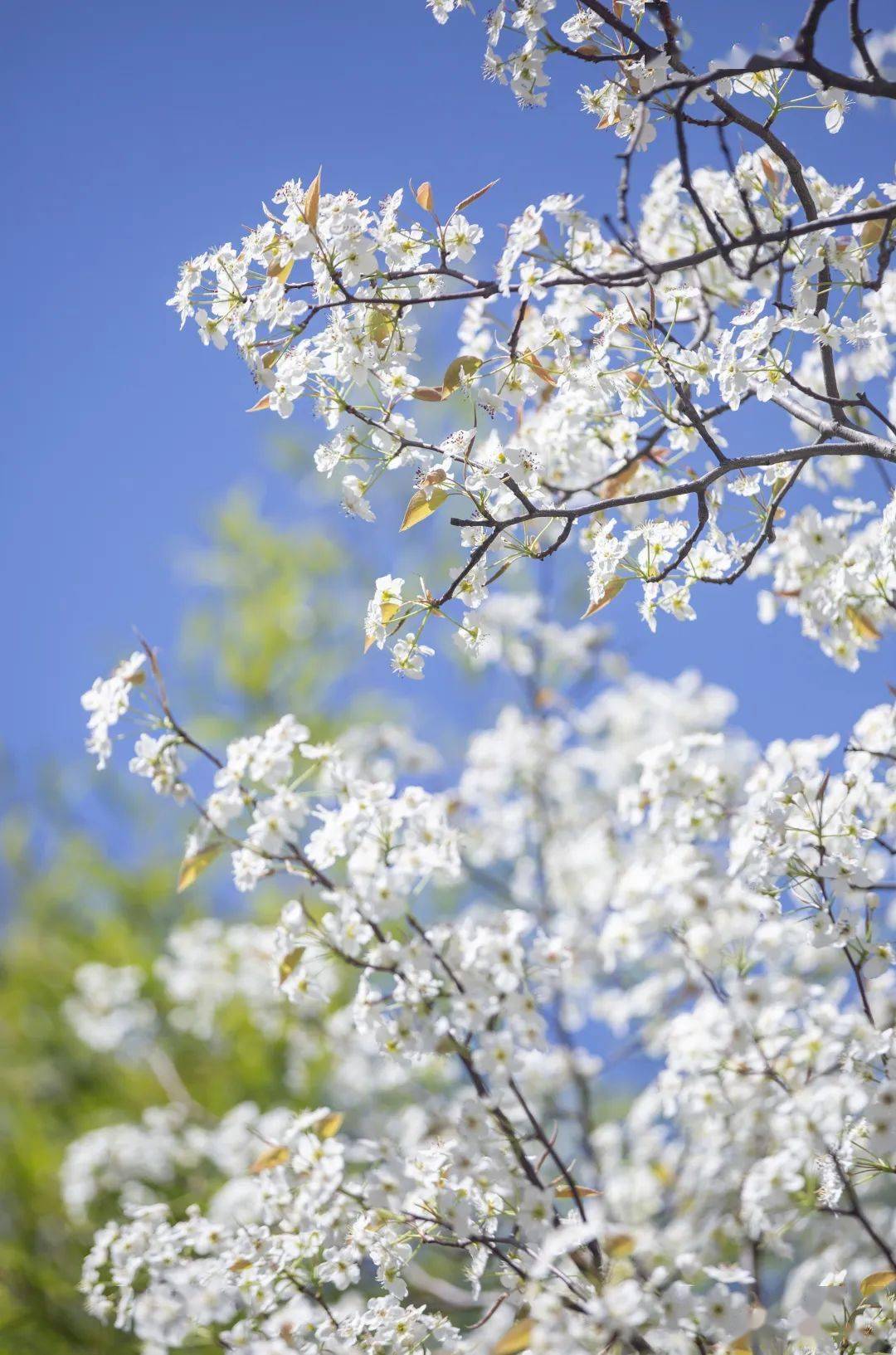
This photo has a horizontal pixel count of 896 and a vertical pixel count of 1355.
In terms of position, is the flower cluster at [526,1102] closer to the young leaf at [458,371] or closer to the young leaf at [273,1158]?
the young leaf at [273,1158]

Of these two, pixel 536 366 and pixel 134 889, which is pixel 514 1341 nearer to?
pixel 536 366

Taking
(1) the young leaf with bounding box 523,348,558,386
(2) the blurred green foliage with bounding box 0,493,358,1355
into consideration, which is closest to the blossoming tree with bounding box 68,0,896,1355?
(1) the young leaf with bounding box 523,348,558,386

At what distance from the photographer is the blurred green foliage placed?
6.95m

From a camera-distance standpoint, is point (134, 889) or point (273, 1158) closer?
point (273, 1158)

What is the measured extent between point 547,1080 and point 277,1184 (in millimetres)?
2689

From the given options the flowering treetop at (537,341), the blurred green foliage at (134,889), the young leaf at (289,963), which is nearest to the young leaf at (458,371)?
the flowering treetop at (537,341)

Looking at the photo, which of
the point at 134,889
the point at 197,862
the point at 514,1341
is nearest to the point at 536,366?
the point at 197,862

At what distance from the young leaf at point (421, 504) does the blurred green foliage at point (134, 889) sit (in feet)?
17.9

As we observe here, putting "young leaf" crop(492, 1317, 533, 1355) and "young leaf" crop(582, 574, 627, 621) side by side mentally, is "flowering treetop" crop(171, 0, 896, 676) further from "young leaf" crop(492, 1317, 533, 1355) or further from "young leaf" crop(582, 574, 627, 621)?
"young leaf" crop(492, 1317, 533, 1355)

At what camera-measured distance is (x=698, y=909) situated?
2.71 metres

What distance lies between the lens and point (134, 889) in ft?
27.2

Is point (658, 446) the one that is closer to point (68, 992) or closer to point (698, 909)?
point (698, 909)

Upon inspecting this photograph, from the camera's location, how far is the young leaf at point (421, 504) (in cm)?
171

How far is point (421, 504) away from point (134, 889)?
7284 millimetres
